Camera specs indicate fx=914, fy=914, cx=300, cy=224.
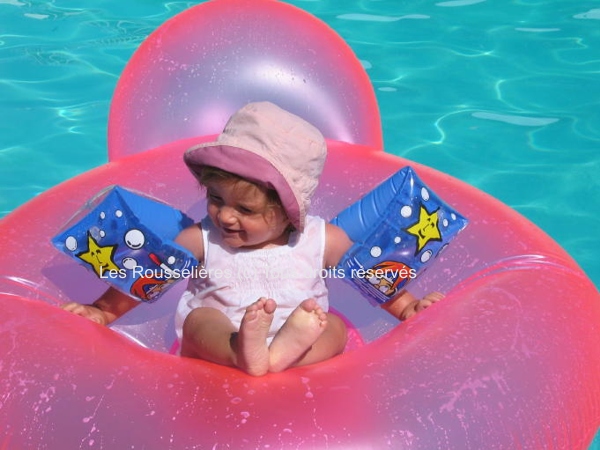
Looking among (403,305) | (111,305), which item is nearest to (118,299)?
(111,305)

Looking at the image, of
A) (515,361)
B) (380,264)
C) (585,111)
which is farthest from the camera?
(585,111)

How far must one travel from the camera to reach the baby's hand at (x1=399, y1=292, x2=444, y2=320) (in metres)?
2.46

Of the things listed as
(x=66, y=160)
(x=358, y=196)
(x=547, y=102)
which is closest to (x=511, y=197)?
(x=547, y=102)

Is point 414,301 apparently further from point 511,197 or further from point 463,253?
point 511,197

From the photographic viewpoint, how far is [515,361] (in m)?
2.01

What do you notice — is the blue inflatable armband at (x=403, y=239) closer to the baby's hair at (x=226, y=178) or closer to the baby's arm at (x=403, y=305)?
the baby's arm at (x=403, y=305)

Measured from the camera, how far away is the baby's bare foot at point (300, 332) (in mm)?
2066

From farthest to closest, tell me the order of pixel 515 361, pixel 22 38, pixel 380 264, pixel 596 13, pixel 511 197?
pixel 596 13
pixel 22 38
pixel 511 197
pixel 380 264
pixel 515 361

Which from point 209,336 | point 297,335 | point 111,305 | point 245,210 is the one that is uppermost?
point 245,210

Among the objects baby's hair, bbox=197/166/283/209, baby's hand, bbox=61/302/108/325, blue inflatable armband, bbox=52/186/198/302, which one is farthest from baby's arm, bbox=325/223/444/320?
baby's hand, bbox=61/302/108/325

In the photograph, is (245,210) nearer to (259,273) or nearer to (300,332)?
(259,273)

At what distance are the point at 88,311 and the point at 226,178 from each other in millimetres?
554

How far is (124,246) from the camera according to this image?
2365mm

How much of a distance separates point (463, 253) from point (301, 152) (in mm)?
600
